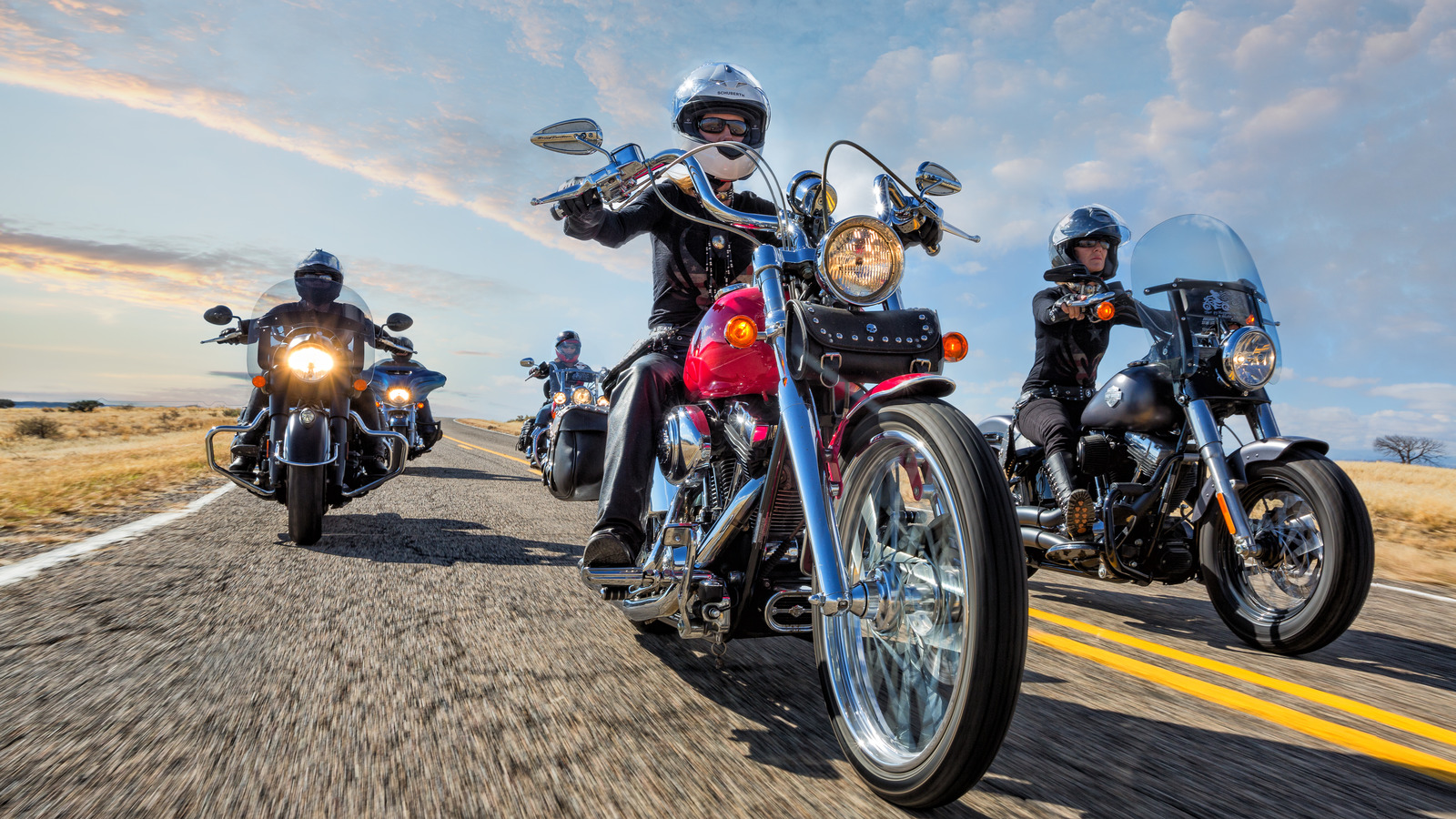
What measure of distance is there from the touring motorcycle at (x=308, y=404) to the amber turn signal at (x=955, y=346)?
13.7 feet

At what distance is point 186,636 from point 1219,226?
16.5ft

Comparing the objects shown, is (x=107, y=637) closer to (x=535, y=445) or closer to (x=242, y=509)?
(x=242, y=509)

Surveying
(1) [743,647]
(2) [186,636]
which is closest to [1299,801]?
(1) [743,647]

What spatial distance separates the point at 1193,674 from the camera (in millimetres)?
2727

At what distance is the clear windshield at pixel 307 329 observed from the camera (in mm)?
5531

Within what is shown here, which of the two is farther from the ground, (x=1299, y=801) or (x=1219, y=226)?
(x=1219, y=226)

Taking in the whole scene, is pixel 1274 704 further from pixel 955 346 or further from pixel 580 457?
pixel 580 457

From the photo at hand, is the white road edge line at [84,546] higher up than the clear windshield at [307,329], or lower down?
lower down

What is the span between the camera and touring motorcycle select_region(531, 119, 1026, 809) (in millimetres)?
1520

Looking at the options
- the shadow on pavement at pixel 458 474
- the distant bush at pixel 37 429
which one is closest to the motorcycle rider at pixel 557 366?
the shadow on pavement at pixel 458 474

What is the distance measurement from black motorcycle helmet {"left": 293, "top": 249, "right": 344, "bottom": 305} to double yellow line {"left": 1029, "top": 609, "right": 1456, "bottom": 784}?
18.7ft

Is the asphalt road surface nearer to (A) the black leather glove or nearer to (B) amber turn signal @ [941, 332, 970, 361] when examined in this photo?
(B) amber turn signal @ [941, 332, 970, 361]

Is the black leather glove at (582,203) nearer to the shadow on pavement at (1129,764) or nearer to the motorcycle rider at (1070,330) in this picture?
the shadow on pavement at (1129,764)

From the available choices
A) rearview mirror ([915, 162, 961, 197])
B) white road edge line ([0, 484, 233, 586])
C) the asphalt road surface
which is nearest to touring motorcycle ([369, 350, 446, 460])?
white road edge line ([0, 484, 233, 586])
